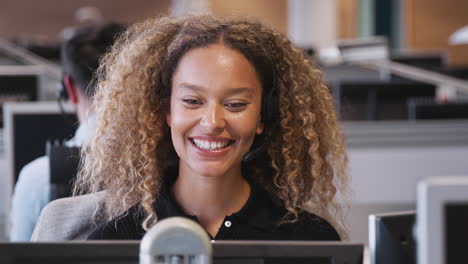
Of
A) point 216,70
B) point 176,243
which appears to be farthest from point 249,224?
point 176,243

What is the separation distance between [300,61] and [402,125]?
49.7 inches

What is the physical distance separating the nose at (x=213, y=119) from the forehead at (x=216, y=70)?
0.04 metres

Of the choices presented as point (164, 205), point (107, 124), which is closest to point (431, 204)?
point (164, 205)

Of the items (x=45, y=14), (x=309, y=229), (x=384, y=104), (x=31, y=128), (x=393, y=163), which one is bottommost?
(x=309, y=229)

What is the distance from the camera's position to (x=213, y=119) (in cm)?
110

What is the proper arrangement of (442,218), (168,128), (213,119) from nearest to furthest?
1. (442,218)
2. (213,119)
3. (168,128)

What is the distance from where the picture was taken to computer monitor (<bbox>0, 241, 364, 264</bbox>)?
2.27 ft

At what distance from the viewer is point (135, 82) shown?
131 cm

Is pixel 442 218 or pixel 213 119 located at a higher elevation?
pixel 213 119

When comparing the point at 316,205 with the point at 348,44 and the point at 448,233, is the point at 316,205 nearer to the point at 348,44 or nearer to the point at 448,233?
the point at 448,233

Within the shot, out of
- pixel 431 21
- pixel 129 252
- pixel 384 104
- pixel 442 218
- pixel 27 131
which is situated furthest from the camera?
pixel 431 21

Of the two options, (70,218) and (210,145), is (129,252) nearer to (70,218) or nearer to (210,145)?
(210,145)

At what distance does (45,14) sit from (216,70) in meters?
12.2

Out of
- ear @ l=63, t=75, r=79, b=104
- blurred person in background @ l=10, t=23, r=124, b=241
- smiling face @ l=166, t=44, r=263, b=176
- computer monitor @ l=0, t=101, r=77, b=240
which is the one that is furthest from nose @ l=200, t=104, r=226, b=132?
computer monitor @ l=0, t=101, r=77, b=240
